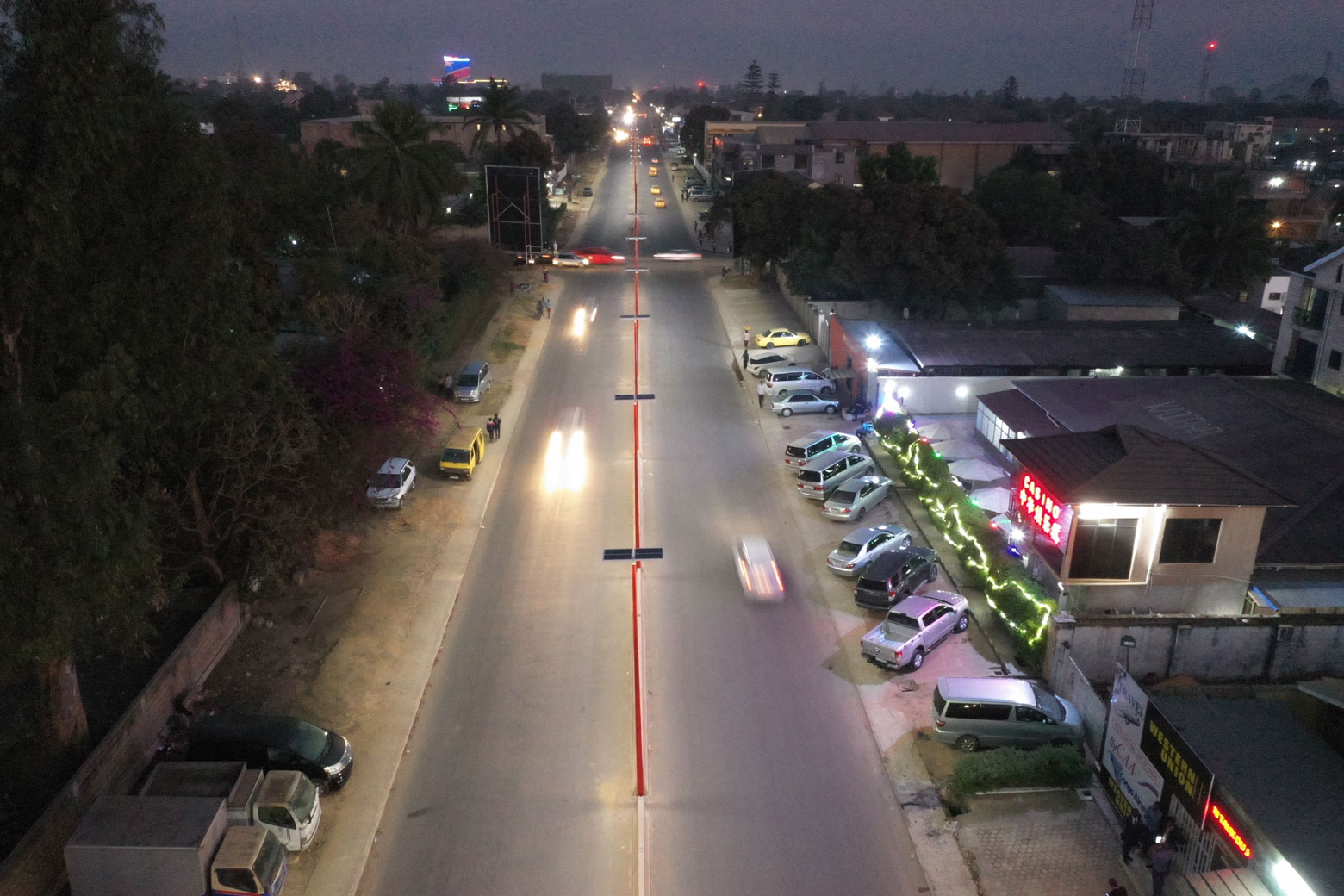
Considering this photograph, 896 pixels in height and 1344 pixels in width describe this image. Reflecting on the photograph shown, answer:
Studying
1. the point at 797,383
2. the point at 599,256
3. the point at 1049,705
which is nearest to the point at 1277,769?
the point at 1049,705

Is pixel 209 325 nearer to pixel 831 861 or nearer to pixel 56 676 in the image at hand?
pixel 56 676

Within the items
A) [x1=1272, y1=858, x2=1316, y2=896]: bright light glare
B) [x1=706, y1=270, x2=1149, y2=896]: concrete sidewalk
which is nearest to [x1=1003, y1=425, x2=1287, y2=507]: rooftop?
[x1=706, y1=270, x2=1149, y2=896]: concrete sidewalk

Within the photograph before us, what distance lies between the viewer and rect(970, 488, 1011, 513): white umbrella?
23.3m

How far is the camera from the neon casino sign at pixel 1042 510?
19266mm

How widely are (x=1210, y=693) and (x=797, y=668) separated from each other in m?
7.08

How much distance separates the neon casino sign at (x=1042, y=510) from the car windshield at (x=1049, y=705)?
4.15 meters

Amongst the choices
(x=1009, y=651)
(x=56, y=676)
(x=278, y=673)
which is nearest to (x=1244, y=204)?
(x=1009, y=651)

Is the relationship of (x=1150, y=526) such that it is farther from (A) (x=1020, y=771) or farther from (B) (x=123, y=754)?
(B) (x=123, y=754)

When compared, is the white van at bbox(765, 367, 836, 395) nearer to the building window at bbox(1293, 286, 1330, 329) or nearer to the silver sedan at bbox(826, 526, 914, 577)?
the silver sedan at bbox(826, 526, 914, 577)

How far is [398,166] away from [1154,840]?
4048cm

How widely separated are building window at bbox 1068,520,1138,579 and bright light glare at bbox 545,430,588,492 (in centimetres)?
1360

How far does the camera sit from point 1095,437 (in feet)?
66.6

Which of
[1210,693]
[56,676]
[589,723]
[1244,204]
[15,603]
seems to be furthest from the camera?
[1244,204]

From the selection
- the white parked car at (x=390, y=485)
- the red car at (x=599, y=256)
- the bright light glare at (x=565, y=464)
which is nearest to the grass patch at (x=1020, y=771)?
the bright light glare at (x=565, y=464)
